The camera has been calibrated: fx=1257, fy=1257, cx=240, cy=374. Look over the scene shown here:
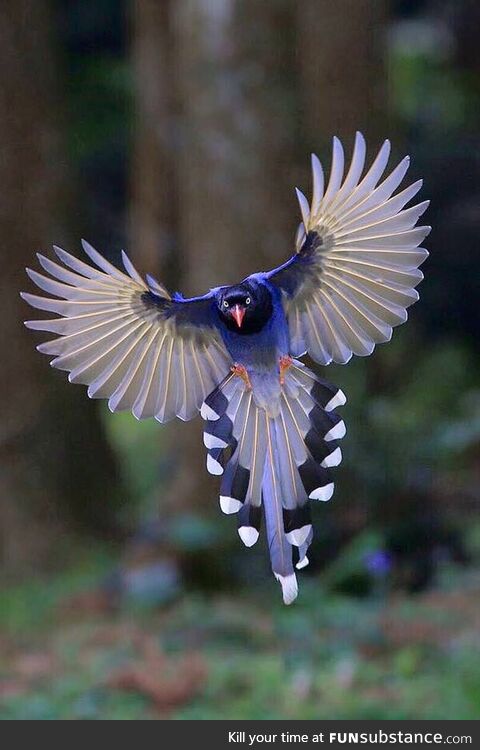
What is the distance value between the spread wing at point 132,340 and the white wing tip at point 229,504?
154mm

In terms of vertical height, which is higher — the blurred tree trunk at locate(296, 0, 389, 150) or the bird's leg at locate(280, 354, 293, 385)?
the blurred tree trunk at locate(296, 0, 389, 150)

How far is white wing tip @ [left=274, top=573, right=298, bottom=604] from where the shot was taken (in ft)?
4.99

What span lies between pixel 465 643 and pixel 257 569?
4.11 ft

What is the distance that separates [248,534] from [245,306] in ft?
1.05

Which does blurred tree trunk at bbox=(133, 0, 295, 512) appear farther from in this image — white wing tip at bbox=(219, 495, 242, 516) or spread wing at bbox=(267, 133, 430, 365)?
white wing tip at bbox=(219, 495, 242, 516)

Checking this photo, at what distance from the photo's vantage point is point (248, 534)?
5.76ft

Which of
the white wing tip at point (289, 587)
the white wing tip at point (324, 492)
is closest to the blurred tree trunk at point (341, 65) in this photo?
the white wing tip at point (324, 492)

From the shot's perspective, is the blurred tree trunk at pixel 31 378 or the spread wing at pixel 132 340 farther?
the blurred tree trunk at pixel 31 378

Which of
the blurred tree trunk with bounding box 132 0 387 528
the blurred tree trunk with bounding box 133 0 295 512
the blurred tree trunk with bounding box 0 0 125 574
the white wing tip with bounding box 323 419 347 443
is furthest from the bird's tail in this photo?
the blurred tree trunk with bounding box 0 0 125 574

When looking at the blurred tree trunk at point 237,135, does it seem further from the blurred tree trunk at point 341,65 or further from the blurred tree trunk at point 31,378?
the blurred tree trunk at point 31,378

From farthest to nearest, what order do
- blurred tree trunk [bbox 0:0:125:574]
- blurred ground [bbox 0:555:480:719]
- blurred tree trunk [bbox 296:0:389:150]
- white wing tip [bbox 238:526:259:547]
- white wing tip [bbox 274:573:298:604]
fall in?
blurred tree trunk [bbox 0:0:125:574] < blurred tree trunk [bbox 296:0:389:150] < blurred ground [bbox 0:555:480:719] < white wing tip [bbox 238:526:259:547] < white wing tip [bbox 274:573:298:604]

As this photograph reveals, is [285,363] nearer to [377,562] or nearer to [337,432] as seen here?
[337,432]

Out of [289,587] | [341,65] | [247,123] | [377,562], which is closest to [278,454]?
[289,587]

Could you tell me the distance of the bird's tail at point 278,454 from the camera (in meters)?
1.78
